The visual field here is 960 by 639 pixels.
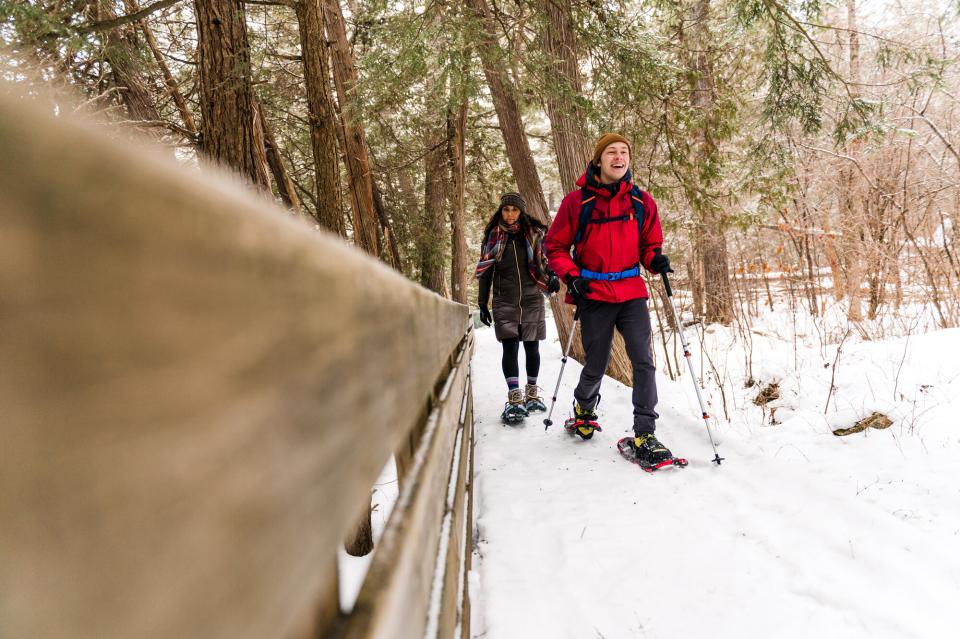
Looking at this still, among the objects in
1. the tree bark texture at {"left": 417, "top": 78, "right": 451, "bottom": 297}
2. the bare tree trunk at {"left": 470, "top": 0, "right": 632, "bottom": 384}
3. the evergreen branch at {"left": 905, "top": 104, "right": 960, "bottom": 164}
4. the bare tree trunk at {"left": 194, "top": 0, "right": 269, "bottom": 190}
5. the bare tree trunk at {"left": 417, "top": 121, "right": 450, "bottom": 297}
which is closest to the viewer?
the bare tree trunk at {"left": 194, "top": 0, "right": 269, "bottom": 190}

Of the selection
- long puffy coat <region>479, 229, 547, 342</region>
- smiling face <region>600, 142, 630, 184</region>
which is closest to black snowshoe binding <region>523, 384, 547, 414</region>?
long puffy coat <region>479, 229, 547, 342</region>

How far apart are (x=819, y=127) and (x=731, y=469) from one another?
4.35 m

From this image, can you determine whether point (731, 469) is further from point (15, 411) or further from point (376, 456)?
point (15, 411)

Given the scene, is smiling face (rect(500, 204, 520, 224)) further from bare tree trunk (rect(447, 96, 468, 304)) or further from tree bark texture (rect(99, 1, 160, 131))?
bare tree trunk (rect(447, 96, 468, 304))

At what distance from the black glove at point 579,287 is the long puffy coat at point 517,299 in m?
1.29

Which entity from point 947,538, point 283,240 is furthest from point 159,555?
point 947,538

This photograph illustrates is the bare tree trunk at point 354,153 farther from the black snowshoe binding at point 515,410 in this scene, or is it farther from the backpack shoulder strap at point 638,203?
the backpack shoulder strap at point 638,203

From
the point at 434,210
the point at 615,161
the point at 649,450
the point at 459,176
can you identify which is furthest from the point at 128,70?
the point at 434,210

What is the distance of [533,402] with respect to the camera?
5.36 meters

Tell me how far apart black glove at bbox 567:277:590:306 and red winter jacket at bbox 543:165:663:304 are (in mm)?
34

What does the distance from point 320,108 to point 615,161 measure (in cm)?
354

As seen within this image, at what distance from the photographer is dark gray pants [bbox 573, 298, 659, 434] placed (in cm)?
373

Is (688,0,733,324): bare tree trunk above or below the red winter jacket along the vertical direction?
above

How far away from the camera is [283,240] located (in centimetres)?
35
